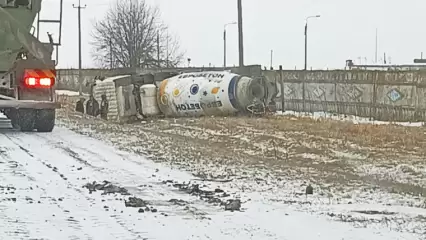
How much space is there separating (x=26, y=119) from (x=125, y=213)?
9.97 metres

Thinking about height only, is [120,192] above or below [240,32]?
below

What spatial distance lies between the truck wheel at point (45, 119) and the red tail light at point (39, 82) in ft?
2.35

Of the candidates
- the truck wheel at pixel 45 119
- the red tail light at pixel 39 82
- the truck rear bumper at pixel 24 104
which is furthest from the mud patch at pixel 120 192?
the truck wheel at pixel 45 119

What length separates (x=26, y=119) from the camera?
17.9 metres

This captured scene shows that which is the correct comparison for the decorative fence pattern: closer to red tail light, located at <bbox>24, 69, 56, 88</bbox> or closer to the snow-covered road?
red tail light, located at <bbox>24, 69, 56, 88</bbox>

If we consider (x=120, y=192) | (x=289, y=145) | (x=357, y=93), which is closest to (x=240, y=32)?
(x=357, y=93)

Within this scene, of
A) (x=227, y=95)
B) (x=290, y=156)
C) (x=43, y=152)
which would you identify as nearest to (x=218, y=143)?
(x=290, y=156)

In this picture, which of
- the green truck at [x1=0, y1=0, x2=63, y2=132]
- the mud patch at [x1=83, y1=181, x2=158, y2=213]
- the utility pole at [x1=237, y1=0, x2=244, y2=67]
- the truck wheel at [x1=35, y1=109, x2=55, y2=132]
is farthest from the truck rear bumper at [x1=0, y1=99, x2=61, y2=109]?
the utility pole at [x1=237, y1=0, x2=244, y2=67]

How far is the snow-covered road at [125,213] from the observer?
7.47 metres

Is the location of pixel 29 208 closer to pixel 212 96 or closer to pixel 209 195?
pixel 209 195

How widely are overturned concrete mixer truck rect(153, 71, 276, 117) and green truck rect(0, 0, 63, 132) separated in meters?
6.87

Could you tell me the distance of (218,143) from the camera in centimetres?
1598

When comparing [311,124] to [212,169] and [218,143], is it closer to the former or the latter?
[218,143]

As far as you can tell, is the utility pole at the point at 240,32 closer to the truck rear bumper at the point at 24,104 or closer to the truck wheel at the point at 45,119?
the truck wheel at the point at 45,119
